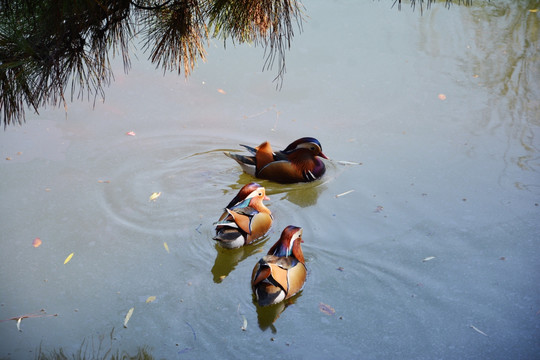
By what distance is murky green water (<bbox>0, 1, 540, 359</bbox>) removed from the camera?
12.3ft

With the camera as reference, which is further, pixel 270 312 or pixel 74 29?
pixel 270 312

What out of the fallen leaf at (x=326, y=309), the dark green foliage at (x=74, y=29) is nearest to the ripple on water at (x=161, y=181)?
the fallen leaf at (x=326, y=309)

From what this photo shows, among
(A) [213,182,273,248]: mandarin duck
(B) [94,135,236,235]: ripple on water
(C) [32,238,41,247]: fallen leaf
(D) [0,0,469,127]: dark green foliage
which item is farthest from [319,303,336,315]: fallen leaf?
(C) [32,238,41,247]: fallen leaf

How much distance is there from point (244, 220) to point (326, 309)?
912 millimetres

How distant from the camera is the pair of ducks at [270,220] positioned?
3.91m

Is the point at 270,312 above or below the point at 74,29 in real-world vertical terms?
below

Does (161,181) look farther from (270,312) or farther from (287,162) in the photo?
(270,312)

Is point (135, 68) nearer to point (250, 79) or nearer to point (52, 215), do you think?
point (250, 79)

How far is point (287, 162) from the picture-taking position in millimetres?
5273

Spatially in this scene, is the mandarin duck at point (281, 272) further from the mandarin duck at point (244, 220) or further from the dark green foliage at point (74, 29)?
the dark green foliage at point (74, 29)

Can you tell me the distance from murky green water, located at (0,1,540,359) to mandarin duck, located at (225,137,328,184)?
0.47 ft

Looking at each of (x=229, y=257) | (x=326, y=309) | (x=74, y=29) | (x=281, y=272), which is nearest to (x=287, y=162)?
(x=229, y=257)

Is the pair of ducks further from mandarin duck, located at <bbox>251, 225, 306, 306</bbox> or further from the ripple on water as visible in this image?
the ripple on water

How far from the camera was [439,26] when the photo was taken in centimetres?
805
